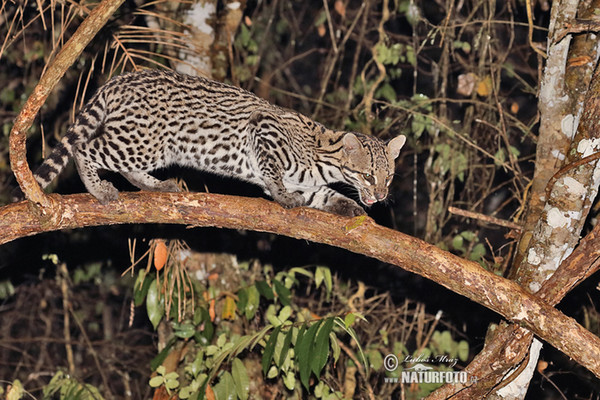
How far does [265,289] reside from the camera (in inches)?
217

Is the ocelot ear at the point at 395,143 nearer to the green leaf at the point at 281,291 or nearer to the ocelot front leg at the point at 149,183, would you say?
the green leaf at the point at 281,291

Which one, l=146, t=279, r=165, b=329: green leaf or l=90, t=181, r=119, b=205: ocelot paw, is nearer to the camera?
l=90, t=181, r=119, b=205: ocelot paw

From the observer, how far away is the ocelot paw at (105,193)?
4.37 meters

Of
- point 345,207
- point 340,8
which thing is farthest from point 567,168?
point 340,8

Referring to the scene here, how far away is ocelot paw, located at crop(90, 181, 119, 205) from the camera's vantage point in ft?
14.3

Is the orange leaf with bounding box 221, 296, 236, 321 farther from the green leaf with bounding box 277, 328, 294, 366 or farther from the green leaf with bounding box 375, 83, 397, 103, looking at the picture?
the green leaf with bounding box 375, 83, 397, 103

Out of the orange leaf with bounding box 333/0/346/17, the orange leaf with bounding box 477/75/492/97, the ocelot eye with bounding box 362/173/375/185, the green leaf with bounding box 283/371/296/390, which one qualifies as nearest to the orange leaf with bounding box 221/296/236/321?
the green leaf with bounding box 283/371/296/390

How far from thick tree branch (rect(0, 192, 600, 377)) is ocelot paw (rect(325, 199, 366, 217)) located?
78cm

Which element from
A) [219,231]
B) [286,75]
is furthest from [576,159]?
[286,75]

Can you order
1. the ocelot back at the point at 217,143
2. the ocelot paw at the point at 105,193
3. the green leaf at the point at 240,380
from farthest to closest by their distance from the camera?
the green leaf at the point at 240,380 < the ocelot back at the point at 217,143 < the ocelot paw at the point at 105,193

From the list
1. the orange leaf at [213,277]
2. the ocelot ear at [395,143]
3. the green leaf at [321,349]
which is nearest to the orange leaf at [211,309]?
the orange leaf at [213,277]

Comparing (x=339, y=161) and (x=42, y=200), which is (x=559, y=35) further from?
(x=42, y=200)

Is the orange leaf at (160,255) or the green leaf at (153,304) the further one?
the green leaf at (153,304)

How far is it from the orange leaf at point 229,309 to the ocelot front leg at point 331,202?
1.00 metres
